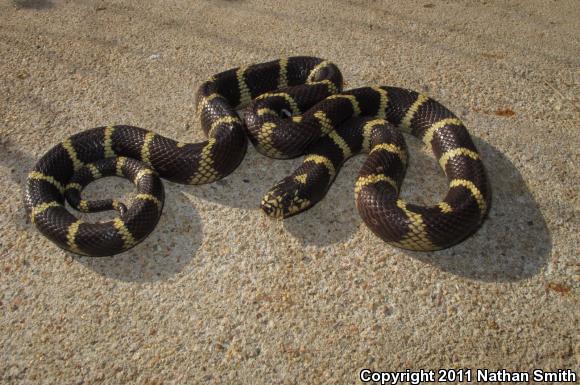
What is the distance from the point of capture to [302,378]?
4.03 metres

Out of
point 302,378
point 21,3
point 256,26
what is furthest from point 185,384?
point 21,3

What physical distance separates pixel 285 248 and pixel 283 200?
0.51m

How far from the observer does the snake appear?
184 inches

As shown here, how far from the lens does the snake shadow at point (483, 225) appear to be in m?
4.79

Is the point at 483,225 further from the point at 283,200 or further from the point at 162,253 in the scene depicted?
the point at 162,253

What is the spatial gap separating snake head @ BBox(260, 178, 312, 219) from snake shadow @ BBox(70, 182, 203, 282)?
814 millimetres

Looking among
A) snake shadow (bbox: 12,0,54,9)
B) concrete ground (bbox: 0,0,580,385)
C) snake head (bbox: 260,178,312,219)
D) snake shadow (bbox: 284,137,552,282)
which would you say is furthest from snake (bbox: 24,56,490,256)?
snake shadow (bbox: 12,0,54,9)

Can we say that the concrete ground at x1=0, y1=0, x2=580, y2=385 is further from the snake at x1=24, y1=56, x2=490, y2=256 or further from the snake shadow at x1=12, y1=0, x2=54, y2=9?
the snake shadow at x1=12, y1=0, x2=54, y2=9

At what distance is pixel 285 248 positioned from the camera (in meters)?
4.97

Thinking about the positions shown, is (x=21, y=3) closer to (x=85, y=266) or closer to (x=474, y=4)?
(x=85, y=266)

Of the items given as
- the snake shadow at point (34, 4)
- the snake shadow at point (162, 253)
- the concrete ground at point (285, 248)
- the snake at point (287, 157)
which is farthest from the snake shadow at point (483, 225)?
the snake shadow at point (34, 4)

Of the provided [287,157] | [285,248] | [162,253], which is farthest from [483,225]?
[162,253]

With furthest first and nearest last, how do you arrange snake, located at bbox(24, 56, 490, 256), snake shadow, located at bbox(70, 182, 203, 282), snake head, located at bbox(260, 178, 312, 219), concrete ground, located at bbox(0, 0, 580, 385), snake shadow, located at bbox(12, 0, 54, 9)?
snake shadow, located at bbox(12, 0, 54, 9)
snake head, located at bbox(260, 178, 312, 219)
snake shadow, located at bbox(70, 182, 203, 282)
snake, located at bbox(24, 56, 490, 256)
concrete ground, located at bbox(0, 0, 580, 385)

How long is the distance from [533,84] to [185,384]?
19.8 feet
